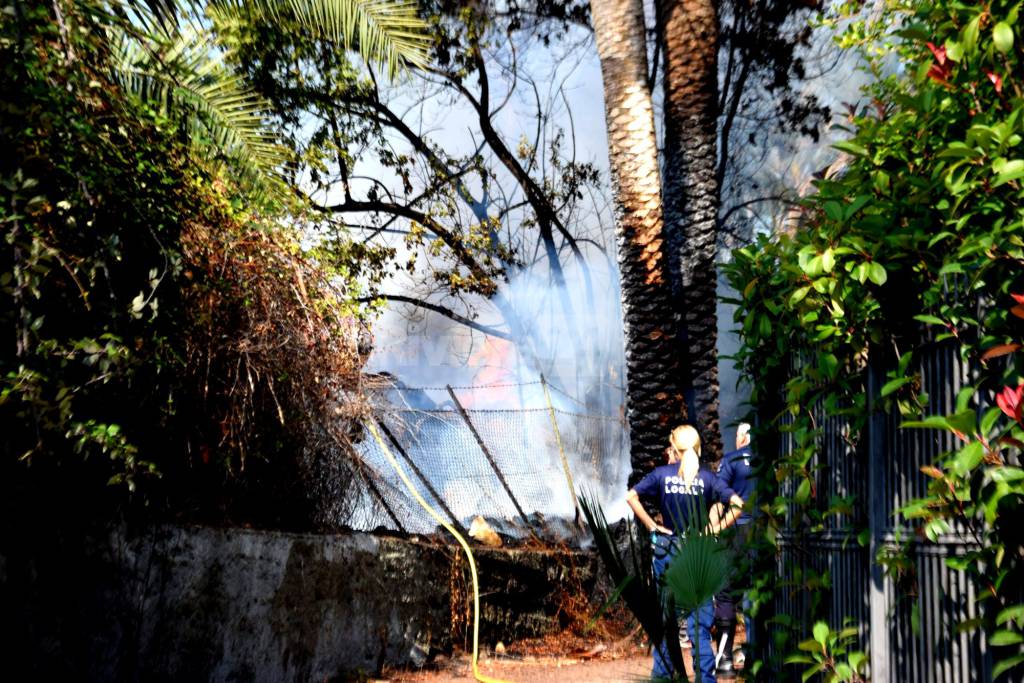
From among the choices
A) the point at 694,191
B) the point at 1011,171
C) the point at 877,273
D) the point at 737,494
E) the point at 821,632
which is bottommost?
the point at 821,632

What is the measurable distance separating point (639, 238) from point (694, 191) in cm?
93

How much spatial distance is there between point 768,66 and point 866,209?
17276mm

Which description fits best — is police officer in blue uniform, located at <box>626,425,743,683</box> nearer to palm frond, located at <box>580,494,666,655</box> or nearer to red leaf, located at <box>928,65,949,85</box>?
palm frond, located at <box>580,494,666,655</box>

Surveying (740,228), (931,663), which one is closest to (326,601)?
(931,663)

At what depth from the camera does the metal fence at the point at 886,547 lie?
10.3 feet

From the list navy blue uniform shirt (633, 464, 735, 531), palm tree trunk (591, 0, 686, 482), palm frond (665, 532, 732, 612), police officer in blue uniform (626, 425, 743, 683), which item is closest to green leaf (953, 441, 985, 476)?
palm frond (665, 532, 732, 612)

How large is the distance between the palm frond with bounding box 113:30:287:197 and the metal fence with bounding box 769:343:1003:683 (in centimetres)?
559

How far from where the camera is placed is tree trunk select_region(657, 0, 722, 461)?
1039 cm

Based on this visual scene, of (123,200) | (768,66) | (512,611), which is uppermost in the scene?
(768,66)

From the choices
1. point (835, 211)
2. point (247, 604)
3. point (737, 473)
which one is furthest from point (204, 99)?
point (835, 211)

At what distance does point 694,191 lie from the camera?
10953 mm

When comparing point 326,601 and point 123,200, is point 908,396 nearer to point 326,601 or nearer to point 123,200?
point 123,200

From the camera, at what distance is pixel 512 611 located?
10523 millimetres

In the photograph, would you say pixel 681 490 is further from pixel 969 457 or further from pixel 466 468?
pixel 969 457
